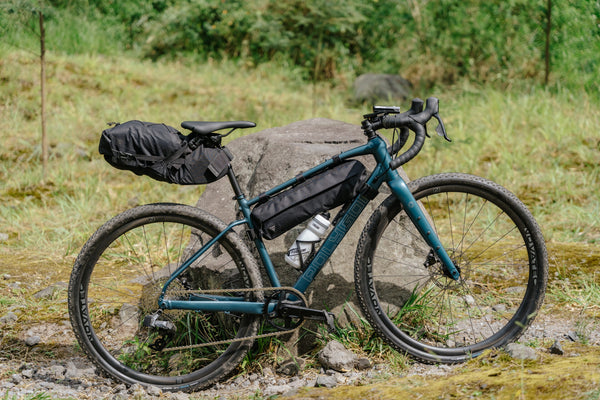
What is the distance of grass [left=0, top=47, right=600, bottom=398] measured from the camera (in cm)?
403

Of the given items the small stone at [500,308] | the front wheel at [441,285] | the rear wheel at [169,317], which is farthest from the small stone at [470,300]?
the rear wheel at [169,317]

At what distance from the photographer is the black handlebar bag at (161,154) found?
8.61ft

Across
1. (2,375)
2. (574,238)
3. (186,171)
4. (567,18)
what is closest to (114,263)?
(2,375)

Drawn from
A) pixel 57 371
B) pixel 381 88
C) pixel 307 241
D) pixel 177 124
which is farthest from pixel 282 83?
pixel 57 371

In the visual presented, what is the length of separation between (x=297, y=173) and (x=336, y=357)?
3.33 ft

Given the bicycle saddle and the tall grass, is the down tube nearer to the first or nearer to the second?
the bicycle saddle

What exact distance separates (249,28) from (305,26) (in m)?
0.95

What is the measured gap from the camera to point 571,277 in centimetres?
378

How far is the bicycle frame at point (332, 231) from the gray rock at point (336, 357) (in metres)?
0.31

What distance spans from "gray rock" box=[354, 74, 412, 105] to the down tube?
5982mm

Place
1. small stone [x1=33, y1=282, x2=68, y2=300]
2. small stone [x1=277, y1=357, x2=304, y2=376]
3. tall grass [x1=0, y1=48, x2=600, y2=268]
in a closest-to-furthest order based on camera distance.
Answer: small stone [x1=277, y1=357, x2=304, y2=376] → small stone [x1=33, y1=282, x2=68, y2=300] → tall grass [x1=0, y1=48, x2=600, y2=268]

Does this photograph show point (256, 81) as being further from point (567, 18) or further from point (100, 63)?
point (567, 18)

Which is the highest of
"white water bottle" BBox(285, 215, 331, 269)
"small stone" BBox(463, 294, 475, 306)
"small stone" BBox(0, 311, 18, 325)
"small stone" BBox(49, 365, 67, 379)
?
"white water bottle" BBox(285, 215, 331, 269)

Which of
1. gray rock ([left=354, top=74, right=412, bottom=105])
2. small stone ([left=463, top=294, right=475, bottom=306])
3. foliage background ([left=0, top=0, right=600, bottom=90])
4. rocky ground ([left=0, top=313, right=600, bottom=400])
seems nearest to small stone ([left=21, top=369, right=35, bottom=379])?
rocky ground ([left=0, top=313, right=600, bottom=400])
